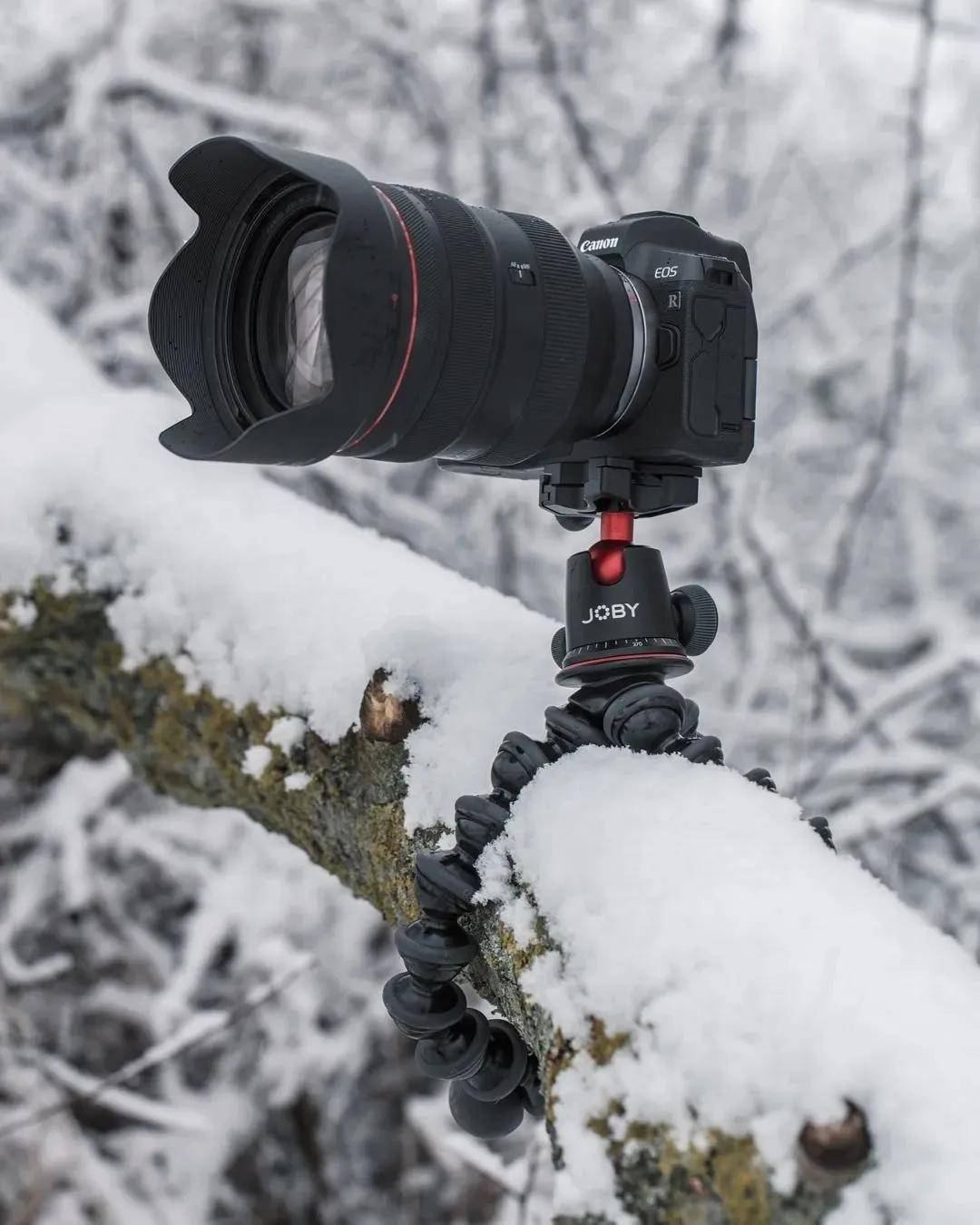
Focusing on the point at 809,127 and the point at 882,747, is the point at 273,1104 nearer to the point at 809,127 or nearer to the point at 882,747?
the point at 882,747

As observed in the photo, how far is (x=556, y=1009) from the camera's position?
0.79m

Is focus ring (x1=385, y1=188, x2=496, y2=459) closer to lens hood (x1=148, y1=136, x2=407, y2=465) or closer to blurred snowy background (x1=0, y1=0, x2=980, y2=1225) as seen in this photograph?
lens hood (x1=148, y1=136, x2=407, y2=465)

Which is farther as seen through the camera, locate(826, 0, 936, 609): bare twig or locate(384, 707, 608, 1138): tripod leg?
locate(826, 0, 936, 609): bare twig

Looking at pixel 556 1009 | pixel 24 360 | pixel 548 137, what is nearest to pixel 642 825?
pixel 556 1009

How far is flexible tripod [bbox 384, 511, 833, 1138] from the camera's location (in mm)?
943

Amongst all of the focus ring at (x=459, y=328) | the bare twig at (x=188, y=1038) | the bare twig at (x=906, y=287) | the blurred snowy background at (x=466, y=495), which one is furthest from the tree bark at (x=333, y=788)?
the bare twig at (x=906, y=287)

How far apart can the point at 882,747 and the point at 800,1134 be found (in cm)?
251

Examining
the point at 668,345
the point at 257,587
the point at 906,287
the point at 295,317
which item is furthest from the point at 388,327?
the point at 906,287

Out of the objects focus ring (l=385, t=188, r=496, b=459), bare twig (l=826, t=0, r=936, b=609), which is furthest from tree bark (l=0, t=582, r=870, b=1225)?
bare twig (l=826, t=0, r=936, b=609)

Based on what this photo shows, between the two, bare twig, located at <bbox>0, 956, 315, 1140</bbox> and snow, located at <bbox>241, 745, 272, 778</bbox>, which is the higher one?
snow, located at <bbox>241, 745, 272, 778</bbox>

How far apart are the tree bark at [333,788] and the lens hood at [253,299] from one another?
0.31 m

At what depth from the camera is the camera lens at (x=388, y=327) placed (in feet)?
2.97

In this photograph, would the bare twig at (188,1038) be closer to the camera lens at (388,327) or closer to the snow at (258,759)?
the snow at (258,759)

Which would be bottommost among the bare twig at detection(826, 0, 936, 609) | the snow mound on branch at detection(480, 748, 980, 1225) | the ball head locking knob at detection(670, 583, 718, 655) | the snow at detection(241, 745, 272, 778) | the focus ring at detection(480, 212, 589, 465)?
the snow mound on branch at detection(480, 748, 980, 1225)
